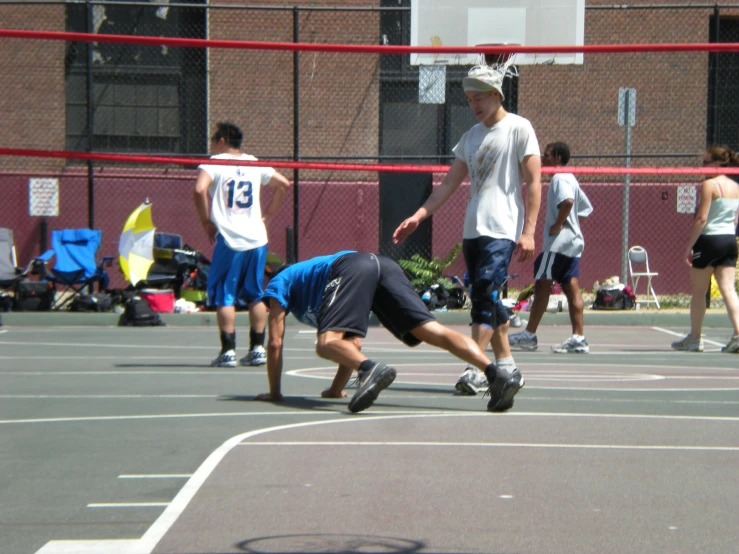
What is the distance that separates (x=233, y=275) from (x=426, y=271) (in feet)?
22.1

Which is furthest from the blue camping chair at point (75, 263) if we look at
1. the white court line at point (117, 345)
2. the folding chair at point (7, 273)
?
the white court line at point (117, 345)

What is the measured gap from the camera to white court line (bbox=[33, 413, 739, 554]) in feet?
13.9

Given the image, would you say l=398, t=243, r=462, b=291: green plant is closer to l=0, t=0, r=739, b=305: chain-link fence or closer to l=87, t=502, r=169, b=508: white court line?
l=0, t=0, r=739, b=305: chain-link fence

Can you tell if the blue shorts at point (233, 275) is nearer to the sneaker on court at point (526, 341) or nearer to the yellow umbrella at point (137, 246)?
the sneaker on court at point (526, 341)

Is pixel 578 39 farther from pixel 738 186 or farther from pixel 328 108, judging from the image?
pixel 328 108

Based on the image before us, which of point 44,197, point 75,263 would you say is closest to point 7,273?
point 75,263

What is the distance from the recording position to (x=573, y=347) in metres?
10.9

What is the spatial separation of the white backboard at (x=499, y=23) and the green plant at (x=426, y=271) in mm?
4043

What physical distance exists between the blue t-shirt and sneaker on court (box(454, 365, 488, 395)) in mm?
1205

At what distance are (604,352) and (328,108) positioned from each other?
8754 millimetres

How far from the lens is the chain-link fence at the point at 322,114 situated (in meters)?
18.1

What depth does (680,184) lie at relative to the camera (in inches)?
706

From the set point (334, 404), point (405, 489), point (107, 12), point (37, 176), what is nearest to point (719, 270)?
point (334, 404)

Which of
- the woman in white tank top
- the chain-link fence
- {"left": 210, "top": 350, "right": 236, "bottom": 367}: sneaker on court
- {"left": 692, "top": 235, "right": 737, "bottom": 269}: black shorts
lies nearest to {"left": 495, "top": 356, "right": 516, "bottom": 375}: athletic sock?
{"left": 210, "top": 350, "right": 236, "bottom": 367}: sneaker on court
